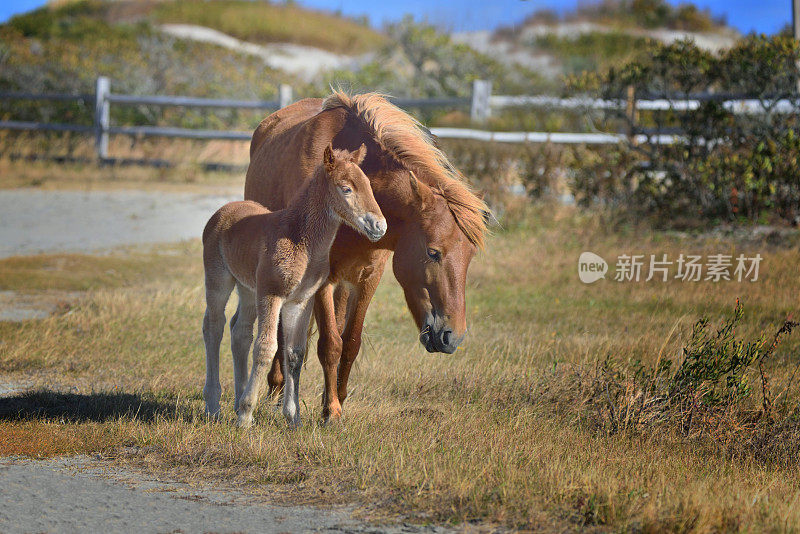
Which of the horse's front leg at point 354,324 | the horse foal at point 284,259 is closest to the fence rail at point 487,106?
the horse's front leg at point 354,324

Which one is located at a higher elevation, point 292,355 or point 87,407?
point 292,355

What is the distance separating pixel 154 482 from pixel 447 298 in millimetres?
1849

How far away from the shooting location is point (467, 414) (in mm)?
5922

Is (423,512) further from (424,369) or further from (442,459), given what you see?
(424,369)

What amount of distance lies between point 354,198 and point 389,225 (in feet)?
1.73

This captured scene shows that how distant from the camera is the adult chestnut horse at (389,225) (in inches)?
203

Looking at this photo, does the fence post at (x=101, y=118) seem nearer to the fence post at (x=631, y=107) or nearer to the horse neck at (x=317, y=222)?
the fence post at (x=631, y=107)

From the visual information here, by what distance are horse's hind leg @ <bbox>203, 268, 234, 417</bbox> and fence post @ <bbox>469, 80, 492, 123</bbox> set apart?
1143 cm

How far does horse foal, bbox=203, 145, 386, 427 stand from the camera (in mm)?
5059

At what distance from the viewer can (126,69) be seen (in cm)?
2800

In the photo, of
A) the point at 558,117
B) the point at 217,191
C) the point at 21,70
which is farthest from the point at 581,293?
the point at 21,70

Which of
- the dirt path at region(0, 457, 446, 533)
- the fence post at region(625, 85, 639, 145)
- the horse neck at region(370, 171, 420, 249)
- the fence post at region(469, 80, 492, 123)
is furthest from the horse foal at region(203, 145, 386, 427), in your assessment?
the fence post at region(469, 80, 492, 123)

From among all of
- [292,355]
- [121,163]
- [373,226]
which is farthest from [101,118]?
[373,226]

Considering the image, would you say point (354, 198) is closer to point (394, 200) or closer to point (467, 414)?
point (394, 200)
